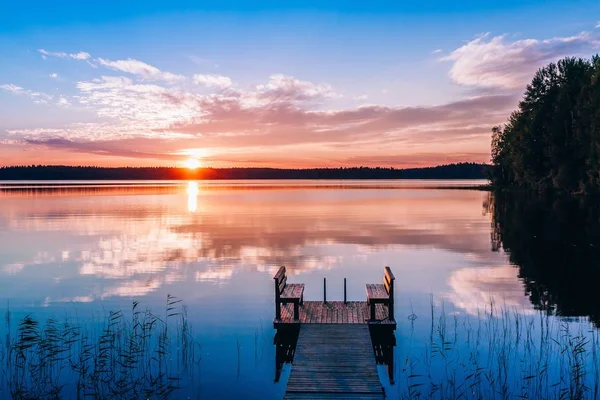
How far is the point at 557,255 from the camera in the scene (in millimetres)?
33125

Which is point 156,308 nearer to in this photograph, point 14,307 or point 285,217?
point 14,307

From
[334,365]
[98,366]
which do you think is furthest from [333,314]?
[98,366]

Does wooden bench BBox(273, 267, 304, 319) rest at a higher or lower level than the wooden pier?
higher

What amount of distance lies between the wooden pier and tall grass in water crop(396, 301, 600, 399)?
111 cm

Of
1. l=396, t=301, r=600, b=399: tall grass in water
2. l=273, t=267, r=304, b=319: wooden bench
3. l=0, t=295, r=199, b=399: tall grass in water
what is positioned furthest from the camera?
l=273, t=267, r=304, b=319: wooden bench

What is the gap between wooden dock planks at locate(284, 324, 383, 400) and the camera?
1220 centimetres

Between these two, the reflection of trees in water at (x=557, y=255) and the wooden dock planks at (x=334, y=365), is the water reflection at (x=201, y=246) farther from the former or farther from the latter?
the wooden dock planks at (x=334, y=365)

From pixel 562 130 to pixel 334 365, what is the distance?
297ft

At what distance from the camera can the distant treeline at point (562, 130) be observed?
79438mm

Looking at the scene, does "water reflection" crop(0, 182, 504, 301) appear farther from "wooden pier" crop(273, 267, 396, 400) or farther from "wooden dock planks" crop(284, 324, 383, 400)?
"wooden dock planks" crop(284, 324, 383, 400)

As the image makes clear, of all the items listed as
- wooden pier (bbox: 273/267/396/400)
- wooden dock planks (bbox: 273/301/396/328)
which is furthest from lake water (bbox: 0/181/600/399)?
wooden dock planks (bbox: 273/301/396/328)

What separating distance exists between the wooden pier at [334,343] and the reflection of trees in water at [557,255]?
7945 millimetres

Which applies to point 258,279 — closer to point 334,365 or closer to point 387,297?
point 387,297

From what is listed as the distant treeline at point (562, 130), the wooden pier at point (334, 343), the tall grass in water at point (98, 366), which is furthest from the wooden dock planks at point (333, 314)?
the distant treeline at point (562, 130)
